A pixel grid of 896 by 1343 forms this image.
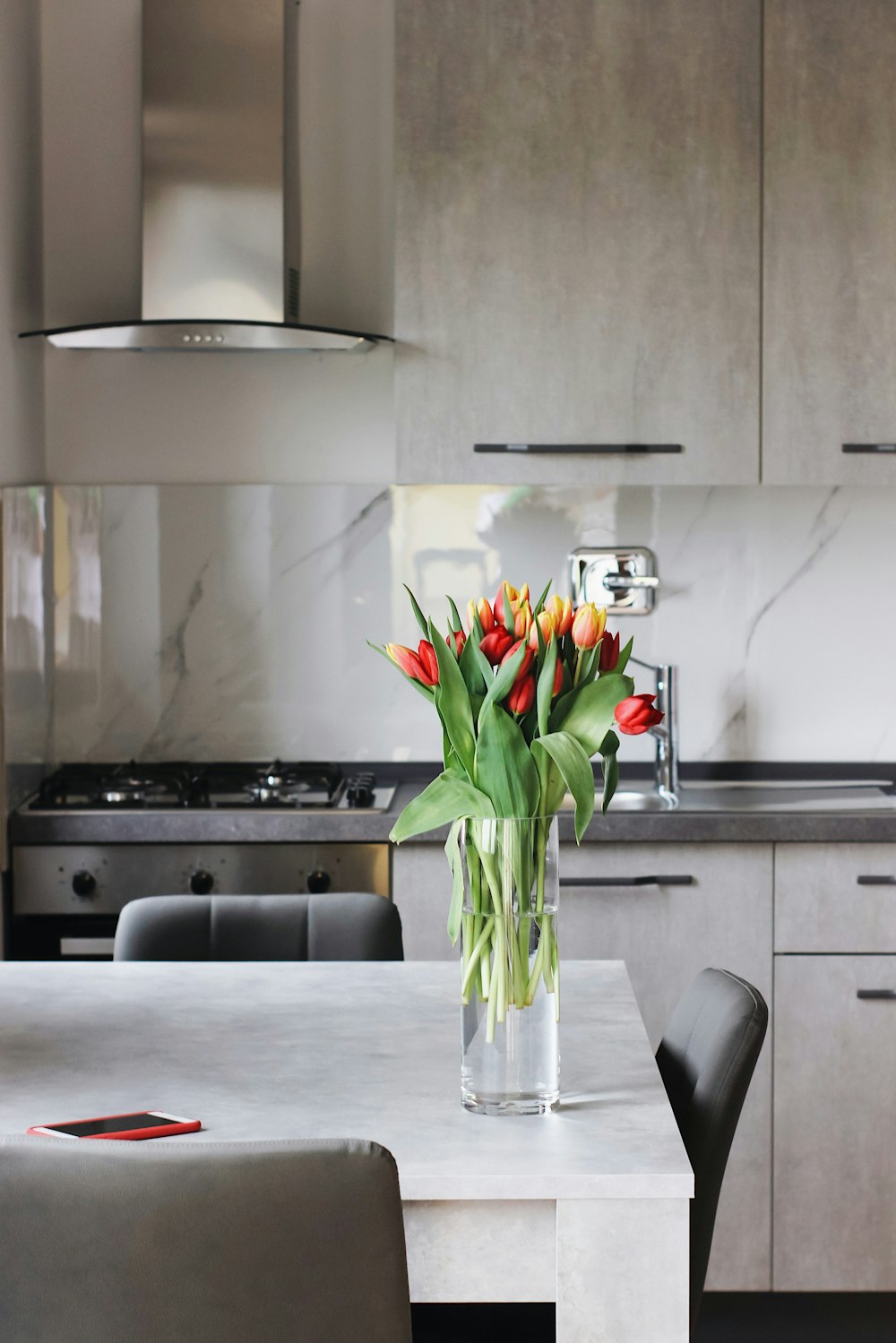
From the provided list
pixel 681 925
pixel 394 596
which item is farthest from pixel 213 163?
pixel 681 925

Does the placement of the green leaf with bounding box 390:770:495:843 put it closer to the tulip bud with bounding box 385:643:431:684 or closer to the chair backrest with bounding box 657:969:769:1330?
the tulip bud with bounding box 385:643:431:684

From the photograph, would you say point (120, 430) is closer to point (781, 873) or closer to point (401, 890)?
point (401, 890)

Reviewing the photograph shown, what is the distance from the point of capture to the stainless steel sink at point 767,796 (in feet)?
9.67

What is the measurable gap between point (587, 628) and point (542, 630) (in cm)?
4

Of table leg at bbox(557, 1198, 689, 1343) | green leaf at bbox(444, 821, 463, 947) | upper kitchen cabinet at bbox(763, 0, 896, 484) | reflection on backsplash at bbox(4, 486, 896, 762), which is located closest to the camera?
table leg at bbox(557, 1198, 689, 1343)

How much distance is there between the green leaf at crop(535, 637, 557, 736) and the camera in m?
1.42

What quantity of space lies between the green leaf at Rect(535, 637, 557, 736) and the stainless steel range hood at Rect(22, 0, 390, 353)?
185cm

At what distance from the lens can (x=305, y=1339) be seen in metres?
1.11

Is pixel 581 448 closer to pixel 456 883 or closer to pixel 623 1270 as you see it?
pixel 456 883

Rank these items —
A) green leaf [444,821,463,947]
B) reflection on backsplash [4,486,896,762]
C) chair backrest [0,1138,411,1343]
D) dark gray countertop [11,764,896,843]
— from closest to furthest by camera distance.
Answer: chair backrest [0,1138,411,1343] < green leaf [444,821,463,947] < dark gray countertop [11,764,896,843] < reflection on backsplash [4,486,896,762]

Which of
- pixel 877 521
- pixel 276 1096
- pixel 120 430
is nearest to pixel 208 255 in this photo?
pixel 120 430

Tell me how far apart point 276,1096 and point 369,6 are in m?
2.70

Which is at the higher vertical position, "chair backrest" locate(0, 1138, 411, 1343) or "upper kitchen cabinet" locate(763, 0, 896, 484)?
"upper kitchen cabinet" locate(763, 0, 896, 484)

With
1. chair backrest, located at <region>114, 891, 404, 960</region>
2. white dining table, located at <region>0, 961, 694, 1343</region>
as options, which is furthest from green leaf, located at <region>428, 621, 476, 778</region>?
chair backrest, located at <region>114, 891, 404, 960</region>
